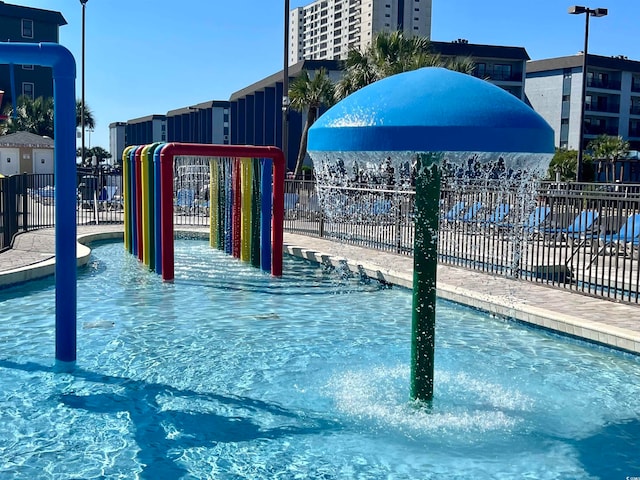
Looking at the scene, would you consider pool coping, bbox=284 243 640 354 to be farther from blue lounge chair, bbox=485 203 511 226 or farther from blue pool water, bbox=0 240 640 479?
blue lounge chair, bbox=485 203 511 226

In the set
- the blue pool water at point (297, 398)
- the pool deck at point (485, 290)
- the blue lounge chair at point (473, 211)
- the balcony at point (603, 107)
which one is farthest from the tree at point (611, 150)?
the blue pool water at point (297, 398)

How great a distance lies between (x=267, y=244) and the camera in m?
12.4

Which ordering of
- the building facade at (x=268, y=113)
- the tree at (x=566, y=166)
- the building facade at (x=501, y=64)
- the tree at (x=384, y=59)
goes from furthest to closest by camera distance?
1. the building facade at (x=501, y=64)
2. the building facade at (x=268, y=113)
3. the tree at (x=566, y=166)
4. the tree at (x=384, y=59)

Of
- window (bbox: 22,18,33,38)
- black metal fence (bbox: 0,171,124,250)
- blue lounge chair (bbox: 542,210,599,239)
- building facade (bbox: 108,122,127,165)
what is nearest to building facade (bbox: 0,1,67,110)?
window (bbox: 22,18,33,38)

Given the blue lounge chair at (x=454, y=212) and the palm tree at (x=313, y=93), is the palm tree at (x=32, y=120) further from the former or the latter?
the blue lounge chair at (x=454, y=212)

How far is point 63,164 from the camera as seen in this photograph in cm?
628

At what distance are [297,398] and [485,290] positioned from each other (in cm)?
493

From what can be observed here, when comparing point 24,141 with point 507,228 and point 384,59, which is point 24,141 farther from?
point 507,228

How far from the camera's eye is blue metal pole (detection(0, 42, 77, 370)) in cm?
614

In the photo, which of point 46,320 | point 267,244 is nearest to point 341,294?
point 267,244

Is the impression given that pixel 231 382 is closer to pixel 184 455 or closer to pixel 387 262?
pixel 184 455

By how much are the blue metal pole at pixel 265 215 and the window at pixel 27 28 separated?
5505 cm

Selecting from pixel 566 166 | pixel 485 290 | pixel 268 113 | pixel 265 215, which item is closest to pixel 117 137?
pixel 268 113

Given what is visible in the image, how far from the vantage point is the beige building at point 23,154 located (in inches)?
1368
